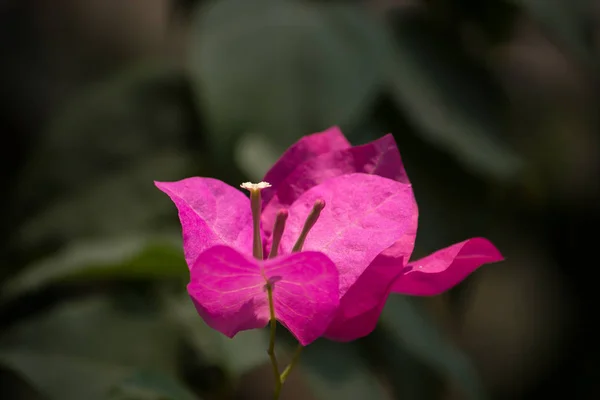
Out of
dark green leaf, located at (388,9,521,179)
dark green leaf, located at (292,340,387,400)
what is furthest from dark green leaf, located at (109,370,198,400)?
dark green leaf, located at (388,9,521,179)

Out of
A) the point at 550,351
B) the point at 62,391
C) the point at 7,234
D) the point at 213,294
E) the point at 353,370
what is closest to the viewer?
the point at 213,294

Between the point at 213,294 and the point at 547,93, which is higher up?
the point at 213,294

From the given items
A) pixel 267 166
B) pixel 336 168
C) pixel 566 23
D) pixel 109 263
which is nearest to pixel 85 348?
pixel 109 263

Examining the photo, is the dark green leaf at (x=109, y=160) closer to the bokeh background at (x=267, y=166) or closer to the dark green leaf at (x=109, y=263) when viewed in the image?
the bokeh background at (x=267, y=166)

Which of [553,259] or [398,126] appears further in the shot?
[553,259]

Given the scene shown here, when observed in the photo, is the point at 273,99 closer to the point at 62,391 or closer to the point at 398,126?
the point at 398,126

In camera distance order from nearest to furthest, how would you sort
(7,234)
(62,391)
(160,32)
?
1. (62,391)
2. (7,234)
3. (160,32)

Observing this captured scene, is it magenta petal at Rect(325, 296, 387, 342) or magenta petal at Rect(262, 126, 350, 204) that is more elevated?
magenta petal at Rect(262, 126, 350, 204)

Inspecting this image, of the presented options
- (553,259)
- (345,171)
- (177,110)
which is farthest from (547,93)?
(345,171)

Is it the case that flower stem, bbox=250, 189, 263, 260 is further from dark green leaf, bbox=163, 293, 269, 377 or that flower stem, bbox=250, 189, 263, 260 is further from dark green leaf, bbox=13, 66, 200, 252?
dark green leaf, bbox=13, 66, 200, 252
